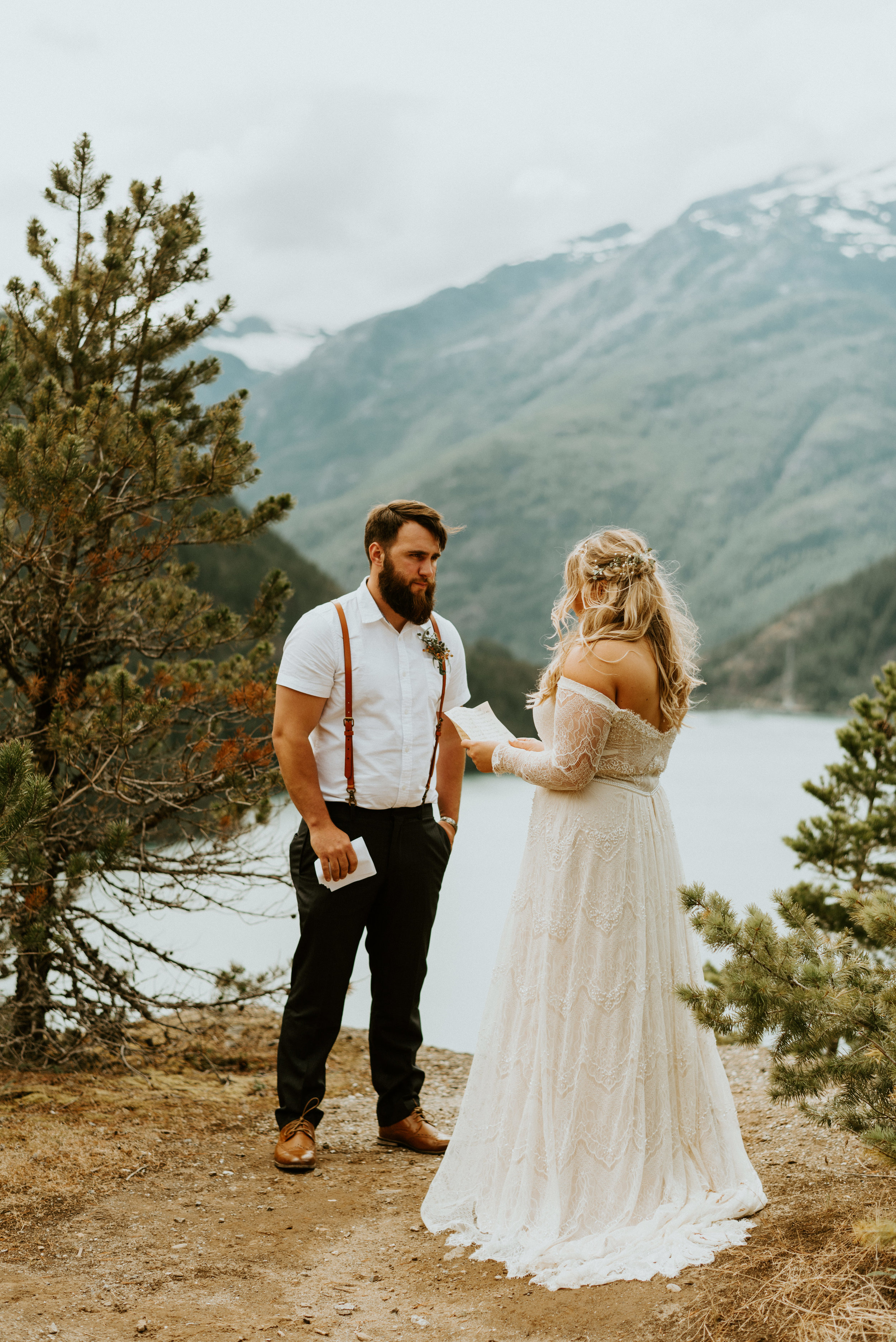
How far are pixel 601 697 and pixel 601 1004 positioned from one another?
0.90 meters

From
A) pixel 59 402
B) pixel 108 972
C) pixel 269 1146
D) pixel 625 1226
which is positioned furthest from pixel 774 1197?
pixel 59 402

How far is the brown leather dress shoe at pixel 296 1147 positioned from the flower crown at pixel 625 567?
2262mm

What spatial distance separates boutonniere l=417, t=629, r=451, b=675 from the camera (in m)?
3.83

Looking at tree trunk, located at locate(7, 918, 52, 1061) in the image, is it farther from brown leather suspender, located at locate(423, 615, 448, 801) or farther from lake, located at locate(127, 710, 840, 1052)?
brown leather suspender, located at locate(423, 615, 448, 801)

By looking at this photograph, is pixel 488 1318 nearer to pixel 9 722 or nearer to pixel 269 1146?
pixel 269 1146

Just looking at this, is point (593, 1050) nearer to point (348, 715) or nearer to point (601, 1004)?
point (601, 1004)

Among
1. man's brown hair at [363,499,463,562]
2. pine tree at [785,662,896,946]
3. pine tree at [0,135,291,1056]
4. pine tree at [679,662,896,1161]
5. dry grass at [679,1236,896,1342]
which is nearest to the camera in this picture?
dry grass at [679,1236,896,1342]

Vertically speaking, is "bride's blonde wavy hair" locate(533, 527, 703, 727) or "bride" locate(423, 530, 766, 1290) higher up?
"bride's blonde wavy hair" locate(533, 527, 703, 727)

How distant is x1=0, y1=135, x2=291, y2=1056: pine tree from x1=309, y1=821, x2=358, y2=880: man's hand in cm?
127

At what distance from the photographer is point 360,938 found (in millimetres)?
3729

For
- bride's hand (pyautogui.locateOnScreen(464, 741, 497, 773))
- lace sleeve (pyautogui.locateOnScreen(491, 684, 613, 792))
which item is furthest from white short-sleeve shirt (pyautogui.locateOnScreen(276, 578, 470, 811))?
lace sleeve (pyautogui.locateOnScreen(491, 684, 613, 792))

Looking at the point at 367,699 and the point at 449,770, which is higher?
the point at 367,699

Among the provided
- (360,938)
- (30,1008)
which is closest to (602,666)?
(360,938)

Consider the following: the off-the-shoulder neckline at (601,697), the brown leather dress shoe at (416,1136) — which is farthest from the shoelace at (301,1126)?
the off-the-shoulder neckline at (601,697)
